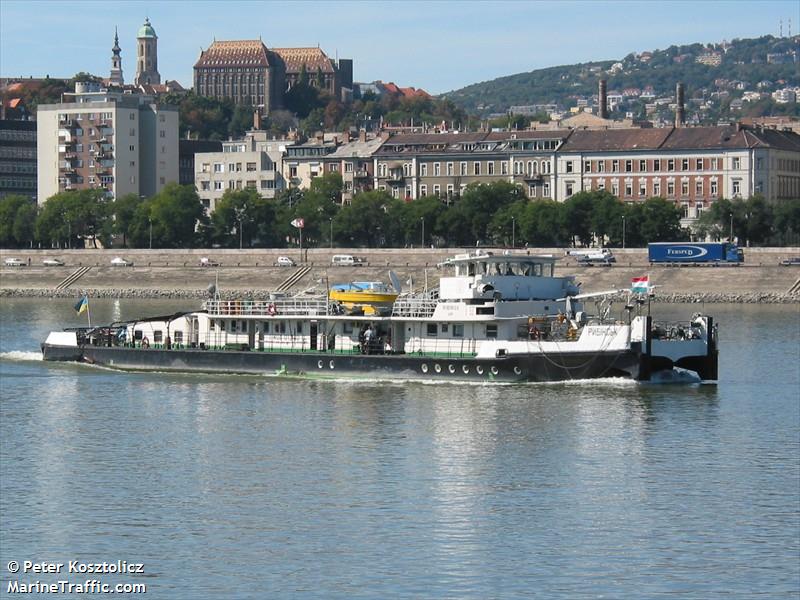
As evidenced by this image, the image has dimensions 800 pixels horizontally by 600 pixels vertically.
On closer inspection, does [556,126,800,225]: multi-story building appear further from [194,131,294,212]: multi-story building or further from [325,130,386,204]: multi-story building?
[194,131,294,212]: multi-story building

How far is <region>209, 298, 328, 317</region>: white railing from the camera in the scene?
71938mm

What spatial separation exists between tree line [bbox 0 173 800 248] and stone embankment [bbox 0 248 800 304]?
8714 millimetres

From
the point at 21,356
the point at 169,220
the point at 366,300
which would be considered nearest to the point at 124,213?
the point at 169,220

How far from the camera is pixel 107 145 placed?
191 metres

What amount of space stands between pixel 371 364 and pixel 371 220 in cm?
9367

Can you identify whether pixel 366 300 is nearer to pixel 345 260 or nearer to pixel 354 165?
pixel 345 260

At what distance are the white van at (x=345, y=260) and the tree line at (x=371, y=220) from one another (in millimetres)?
12277

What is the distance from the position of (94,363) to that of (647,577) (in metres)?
43.8

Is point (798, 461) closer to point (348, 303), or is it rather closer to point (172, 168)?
point (348, 303)

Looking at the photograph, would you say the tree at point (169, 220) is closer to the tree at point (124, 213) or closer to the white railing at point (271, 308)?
the tree at point (124, 213)

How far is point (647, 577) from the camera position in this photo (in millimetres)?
36875

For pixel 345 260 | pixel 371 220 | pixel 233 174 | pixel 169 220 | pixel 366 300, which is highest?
pixel 233 174

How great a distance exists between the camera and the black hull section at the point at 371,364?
64.8 meters

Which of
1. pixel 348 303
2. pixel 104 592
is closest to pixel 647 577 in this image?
pixel 104 592
